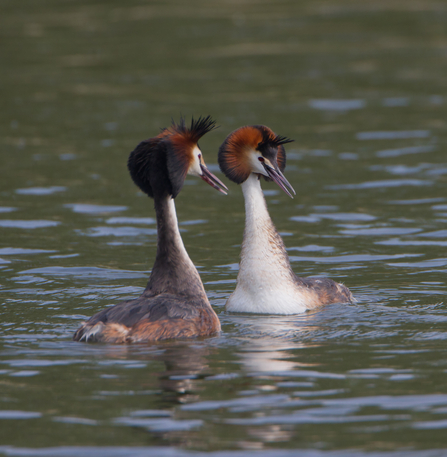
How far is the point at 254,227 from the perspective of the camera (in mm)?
10133

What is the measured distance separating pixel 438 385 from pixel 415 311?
89.7 inches

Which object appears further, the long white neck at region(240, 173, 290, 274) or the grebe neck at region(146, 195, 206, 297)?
the long white neck at region(240, 173, 290, 274)

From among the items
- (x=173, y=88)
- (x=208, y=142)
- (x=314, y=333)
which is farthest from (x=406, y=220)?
(x=173, y=88)

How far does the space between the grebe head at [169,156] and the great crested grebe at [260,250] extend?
3.33 feet

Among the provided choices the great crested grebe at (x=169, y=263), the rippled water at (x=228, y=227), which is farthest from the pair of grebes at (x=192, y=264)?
the rippled water at (x=228, y=227)

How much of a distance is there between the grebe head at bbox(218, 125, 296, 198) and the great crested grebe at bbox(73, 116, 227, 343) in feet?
2.30

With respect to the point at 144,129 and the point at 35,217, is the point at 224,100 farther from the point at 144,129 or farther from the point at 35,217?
the point at 35,217

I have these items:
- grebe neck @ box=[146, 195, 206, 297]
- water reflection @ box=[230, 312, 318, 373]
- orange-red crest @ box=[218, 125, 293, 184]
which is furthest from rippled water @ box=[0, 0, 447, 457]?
orange-red crest @ box=[218, 125, 293, 184]

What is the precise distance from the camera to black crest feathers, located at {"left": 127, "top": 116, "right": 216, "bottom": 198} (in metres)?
8.94

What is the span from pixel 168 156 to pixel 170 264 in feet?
3.28

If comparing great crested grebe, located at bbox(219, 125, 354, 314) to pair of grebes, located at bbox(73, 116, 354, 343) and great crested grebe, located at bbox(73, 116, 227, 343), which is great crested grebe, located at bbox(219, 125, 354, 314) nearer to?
pair of grebes, located at bbox(73, 116, 354, 343)

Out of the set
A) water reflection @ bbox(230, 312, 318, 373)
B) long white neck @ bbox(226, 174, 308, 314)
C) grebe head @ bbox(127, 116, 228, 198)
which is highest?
grebe head @ bbox(127, 116, 228, 198)

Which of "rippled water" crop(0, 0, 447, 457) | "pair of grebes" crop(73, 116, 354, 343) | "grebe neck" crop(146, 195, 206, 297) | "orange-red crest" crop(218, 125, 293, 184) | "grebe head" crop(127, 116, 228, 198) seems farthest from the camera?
"orange-red crest" crop(218, 125, 293, 184)

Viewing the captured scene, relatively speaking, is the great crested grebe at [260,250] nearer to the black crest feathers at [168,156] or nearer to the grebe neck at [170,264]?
the grebe neck at [170,264]
